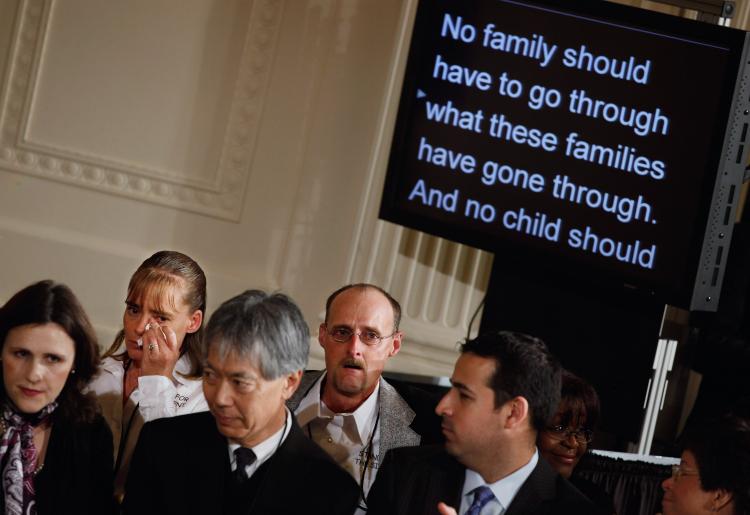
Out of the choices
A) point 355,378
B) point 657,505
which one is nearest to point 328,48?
point 355,378

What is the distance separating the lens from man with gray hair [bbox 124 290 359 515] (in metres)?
2.71

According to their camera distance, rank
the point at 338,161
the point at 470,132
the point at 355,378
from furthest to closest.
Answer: the point at 338,161 → the point at 470,132 → the point at 355,378

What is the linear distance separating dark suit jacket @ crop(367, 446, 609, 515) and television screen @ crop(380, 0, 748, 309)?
1.39 m

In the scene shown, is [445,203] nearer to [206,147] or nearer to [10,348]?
[206,147]

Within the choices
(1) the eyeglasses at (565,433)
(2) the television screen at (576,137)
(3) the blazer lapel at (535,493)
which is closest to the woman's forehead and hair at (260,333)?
(3) the blazer lapel at (535,493)

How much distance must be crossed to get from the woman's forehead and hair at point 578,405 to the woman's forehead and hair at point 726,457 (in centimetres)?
53

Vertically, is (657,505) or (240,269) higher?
A: (240,269)

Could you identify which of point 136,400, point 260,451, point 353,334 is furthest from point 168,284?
point 260,451

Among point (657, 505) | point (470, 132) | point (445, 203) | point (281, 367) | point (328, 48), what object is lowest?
point (657, 505)

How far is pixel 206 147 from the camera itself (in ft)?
18.1

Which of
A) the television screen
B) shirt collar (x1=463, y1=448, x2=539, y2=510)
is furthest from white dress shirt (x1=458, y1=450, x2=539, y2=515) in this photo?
the television screen

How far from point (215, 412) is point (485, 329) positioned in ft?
6.48

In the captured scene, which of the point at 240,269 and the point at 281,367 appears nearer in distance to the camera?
the point at 281,367

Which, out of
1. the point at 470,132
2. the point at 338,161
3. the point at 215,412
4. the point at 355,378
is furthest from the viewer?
the point at 338,161
